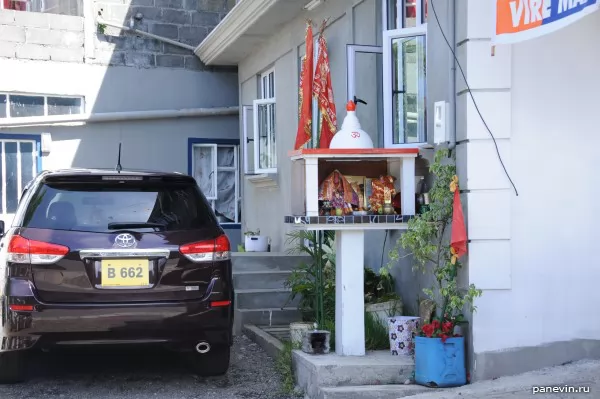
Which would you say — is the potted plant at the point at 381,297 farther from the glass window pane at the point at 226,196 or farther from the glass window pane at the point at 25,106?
the glass window pane at the point at 25,106

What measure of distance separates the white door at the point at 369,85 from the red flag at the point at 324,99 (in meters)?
0.20

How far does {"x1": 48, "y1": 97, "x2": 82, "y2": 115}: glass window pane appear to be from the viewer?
463 inches

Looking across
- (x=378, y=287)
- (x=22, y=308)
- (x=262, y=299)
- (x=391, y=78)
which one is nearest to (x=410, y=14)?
(x=391, y=78)

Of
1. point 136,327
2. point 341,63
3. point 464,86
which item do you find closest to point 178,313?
point 136,327

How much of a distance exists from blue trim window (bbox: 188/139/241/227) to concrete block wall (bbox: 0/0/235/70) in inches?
50.1

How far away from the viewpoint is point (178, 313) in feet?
17.6

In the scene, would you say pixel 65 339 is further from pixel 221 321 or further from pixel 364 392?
pixel 364 392

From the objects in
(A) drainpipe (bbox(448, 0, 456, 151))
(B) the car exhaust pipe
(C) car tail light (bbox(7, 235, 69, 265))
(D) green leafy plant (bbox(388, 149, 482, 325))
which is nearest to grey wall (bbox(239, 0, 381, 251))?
(A) drainpipe (bbox(448, 0, 456, 151))

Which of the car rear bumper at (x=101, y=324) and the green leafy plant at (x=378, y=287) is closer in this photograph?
the car rear bumper at (x=101, y=324)

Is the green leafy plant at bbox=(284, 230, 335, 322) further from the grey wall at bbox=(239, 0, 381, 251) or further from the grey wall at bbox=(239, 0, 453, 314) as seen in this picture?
the grey wall at bbox=(239, 0, 381, 251)

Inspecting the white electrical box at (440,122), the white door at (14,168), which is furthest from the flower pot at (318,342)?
the white door at (14,168)

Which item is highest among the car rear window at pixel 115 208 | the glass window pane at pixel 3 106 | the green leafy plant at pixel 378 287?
the glass window pane at pixel 3 106

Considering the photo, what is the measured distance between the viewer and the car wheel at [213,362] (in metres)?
6.05

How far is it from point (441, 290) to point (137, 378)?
249cm
